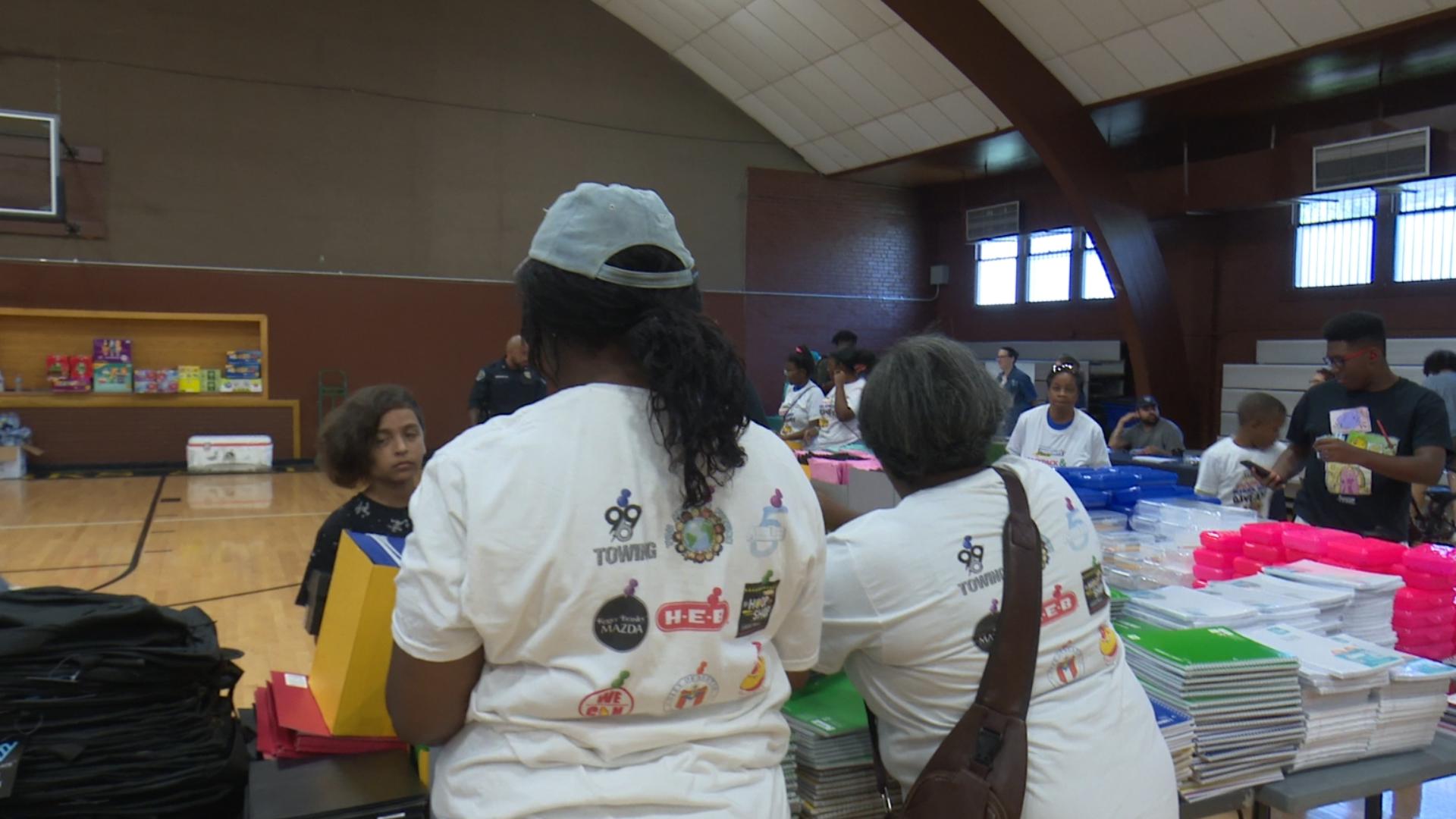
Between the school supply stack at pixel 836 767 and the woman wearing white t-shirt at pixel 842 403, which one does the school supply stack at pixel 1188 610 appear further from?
the woman wearing white t-shirt at pixel 842 403

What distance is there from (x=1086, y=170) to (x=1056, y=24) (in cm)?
156

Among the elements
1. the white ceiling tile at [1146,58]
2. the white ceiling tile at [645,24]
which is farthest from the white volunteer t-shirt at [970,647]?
the white ceiling tile at [645,24]

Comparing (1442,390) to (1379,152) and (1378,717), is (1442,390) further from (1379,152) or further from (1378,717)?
(1378,717)

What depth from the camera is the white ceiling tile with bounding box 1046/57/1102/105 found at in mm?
9680

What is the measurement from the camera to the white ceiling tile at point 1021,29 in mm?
9195

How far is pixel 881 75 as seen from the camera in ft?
36.4

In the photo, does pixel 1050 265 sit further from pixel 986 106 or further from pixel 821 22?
pixel 821 22

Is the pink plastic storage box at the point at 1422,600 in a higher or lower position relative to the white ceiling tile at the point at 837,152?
lower

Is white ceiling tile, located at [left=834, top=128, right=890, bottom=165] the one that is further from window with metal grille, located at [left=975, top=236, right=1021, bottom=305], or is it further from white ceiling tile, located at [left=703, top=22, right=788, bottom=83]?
window with metal grille, located at [left=975, top=236, right=1021, bottom=305]

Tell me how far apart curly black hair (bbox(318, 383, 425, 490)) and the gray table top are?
2295mm

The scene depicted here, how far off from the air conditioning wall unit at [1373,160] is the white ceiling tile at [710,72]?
689cm

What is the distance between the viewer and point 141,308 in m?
10.7

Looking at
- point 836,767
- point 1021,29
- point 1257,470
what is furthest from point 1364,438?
point 1021,29

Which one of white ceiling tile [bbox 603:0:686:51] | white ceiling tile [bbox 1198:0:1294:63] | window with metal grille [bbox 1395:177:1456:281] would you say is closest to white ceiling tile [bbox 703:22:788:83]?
white ceiling tile [bbox 603:0:686:51]
